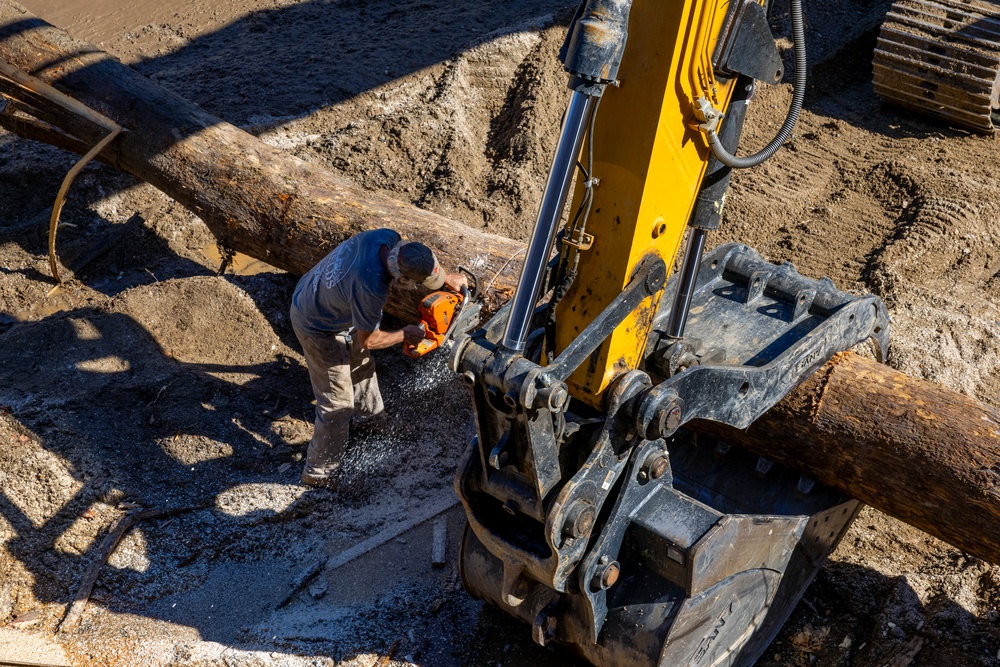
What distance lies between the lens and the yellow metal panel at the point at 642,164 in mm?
2945

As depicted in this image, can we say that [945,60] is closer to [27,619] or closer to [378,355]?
[378,355]

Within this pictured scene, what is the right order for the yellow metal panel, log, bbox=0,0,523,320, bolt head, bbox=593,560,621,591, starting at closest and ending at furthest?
the yellow metal panel → bolt head, bbox=593,560,621,591 → log, bbox=0,0,523,320

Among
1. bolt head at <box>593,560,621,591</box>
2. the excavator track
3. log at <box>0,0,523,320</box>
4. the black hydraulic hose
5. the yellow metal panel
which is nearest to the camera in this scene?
the yellow metal panel

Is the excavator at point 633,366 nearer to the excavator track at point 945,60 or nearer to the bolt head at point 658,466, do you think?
the bolt head at point 658,466

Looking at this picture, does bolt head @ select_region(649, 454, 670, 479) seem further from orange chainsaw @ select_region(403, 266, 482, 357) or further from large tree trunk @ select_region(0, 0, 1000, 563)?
orange chainsaw @ select_region(403, 266, 482, 357)

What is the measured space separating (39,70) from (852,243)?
661 centimetres

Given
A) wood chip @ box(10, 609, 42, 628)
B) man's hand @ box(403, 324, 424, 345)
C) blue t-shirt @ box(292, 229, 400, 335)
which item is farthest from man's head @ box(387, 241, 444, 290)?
wood chip @ box(10, 609, 42, 628)

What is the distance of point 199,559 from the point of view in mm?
4777

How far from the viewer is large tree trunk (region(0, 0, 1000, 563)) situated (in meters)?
3.96

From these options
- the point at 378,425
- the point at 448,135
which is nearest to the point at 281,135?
the point at 448,135

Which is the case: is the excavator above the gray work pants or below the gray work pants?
above

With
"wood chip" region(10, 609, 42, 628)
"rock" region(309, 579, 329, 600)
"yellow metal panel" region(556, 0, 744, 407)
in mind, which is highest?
"yellow metal panel" region(556, 0, 744, 407)

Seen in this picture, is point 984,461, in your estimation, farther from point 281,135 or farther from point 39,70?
point 39,70

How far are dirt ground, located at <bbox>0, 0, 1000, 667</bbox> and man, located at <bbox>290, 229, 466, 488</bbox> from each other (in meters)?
0.23
